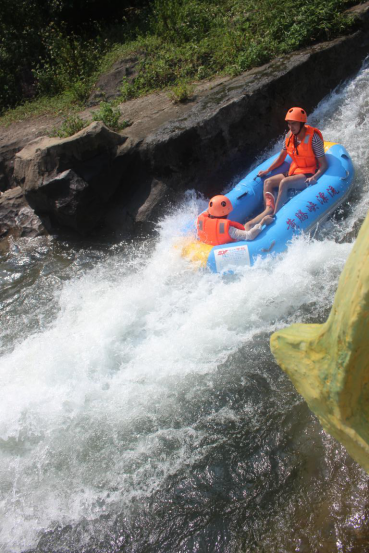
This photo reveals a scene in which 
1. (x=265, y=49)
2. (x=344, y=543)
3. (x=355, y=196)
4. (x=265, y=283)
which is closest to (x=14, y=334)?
(x=265, y=283)

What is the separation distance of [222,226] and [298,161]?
1542 millimetres

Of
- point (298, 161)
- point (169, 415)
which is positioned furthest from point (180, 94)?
point (169, 415)

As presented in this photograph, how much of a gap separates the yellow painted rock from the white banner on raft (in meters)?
2.99

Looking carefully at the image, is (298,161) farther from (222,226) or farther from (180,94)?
(180,94)

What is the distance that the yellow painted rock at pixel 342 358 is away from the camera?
171 centimetres

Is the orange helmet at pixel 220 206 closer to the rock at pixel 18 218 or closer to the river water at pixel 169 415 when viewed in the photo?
the river water at pixel 169 415

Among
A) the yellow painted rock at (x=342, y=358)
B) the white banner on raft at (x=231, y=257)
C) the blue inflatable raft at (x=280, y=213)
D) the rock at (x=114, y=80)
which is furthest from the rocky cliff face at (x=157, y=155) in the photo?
the yellow painted rock at (x=342, y=358)

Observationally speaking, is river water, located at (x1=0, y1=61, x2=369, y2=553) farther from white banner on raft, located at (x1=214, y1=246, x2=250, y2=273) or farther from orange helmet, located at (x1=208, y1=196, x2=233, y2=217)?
orange helmet, located at (x1=208, y1=196, x2=233, y2=217)

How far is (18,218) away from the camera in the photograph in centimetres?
731

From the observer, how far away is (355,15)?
26.2ft

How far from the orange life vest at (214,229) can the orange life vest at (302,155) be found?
4.06 feet

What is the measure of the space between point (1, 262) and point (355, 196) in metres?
5.06

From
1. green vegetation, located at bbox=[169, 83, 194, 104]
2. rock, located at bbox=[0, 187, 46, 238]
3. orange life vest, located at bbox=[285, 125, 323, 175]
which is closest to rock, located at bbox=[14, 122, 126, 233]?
rock, located at bbox=[0, 187, 46, 238]

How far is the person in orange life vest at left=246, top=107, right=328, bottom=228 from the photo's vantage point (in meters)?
5.74
